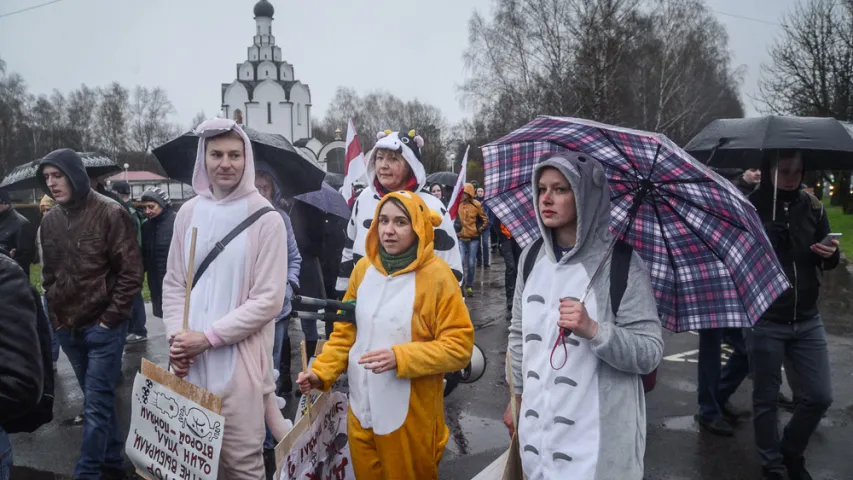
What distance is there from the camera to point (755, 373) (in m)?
3.95

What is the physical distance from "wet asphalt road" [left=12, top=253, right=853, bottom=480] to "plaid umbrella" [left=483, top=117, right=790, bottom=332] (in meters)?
2.17

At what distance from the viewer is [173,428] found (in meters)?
2.86

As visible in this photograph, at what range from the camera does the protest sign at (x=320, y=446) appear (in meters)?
2.58

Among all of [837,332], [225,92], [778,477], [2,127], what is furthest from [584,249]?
[225,92]

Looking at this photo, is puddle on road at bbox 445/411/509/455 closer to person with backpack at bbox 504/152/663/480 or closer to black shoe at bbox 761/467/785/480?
black shoe at bbox 761/467/785/480

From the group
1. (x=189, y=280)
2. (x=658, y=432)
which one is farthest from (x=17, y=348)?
(x=658, y=432)

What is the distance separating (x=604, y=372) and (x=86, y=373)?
3.24 meters

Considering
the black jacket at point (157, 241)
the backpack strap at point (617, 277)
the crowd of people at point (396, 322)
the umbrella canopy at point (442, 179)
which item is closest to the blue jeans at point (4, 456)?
the crowd of people at point (396, 322)

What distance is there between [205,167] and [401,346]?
1.37 meters

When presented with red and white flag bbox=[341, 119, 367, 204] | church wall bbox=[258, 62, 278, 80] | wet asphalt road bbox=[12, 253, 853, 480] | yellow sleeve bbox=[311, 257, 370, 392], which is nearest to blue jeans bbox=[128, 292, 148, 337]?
wet asphalt road bbox=[12, 253, 853, 480]

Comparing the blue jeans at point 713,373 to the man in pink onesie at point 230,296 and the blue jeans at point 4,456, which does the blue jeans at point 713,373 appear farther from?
the blue jeans at point 4,456

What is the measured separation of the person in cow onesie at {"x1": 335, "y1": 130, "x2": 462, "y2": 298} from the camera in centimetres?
385

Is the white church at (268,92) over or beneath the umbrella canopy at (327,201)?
over

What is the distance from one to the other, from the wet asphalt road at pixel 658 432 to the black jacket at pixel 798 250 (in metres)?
1.19
